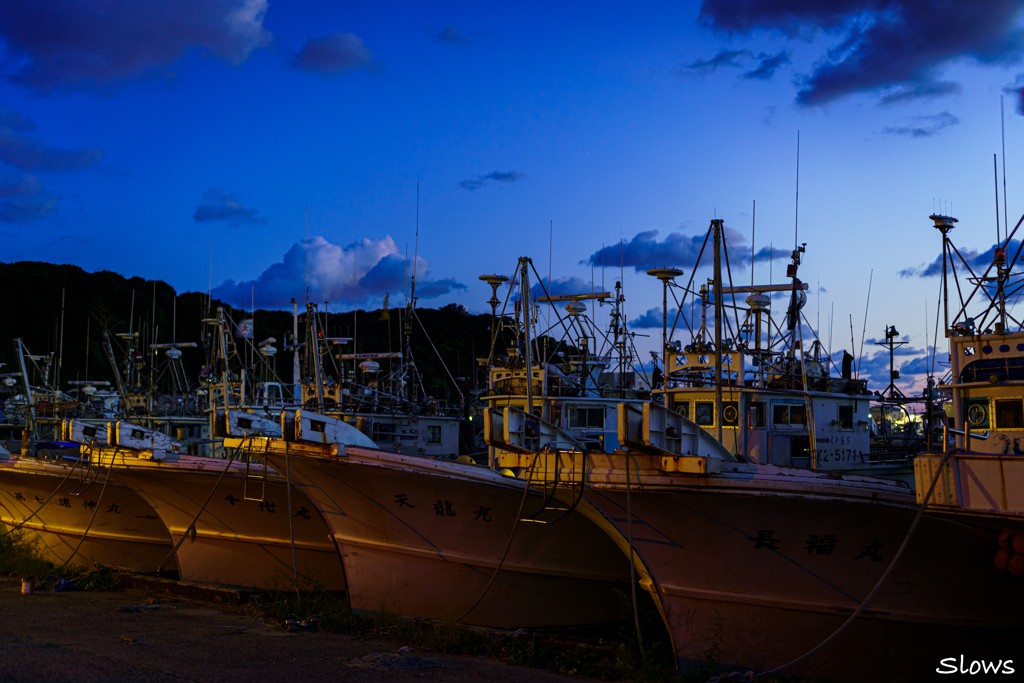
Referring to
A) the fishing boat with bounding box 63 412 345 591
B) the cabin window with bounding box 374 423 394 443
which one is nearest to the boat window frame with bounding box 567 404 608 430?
the fishing boat with bounding box 63 412 345 591

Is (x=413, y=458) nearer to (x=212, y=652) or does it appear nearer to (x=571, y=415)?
(x=212, y=652)

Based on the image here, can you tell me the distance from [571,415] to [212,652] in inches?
322

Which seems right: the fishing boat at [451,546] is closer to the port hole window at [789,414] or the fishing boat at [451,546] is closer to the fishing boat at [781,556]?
the fishing boat at [781,556]

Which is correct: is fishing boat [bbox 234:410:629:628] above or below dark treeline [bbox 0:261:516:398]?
below

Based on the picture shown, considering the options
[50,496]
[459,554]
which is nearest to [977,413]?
[459,554]

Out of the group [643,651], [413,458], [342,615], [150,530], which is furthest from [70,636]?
[643,651]

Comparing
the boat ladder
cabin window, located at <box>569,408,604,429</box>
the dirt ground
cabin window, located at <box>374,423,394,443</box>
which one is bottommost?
the dirt ground

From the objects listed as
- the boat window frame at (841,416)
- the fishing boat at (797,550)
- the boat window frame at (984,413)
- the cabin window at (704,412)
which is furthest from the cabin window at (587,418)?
the boat window frame at (984,413)

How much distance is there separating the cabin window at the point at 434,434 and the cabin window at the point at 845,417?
34.1 feet

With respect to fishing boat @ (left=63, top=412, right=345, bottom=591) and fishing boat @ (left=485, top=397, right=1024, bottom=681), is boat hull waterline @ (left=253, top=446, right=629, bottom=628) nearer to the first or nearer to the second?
fishing boat @ (left=63, top=412, right=345, bottom=591)

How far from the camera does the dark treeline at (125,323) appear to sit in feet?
192

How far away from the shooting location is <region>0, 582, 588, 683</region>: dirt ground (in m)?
9.48

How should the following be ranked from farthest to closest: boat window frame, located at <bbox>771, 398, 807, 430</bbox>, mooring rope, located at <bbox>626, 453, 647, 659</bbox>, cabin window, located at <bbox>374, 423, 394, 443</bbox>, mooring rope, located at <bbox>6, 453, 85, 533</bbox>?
cabin window, located at <bbox>374, 423, 394, 443</bbox>, mooring rope, located at <bbox>6, 453, 85, 533</bbox>, boat window frame, located at <bbox>771, 398, 807, 430</bbox>, mooring rope, located at <bbox>626, 453, 647, 659</bbox>

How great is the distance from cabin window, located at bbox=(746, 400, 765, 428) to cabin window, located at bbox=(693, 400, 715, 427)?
627 mm
